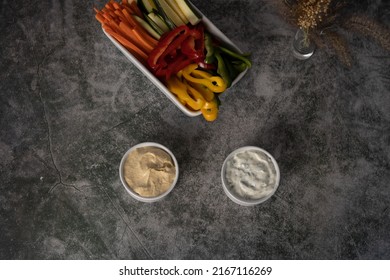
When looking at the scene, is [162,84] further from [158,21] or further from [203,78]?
[158,21]

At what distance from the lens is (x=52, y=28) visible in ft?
8.61

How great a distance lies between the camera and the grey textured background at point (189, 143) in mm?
2432

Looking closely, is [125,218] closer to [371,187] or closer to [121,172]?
[121,172]

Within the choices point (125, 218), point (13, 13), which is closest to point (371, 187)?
point (125, 218)

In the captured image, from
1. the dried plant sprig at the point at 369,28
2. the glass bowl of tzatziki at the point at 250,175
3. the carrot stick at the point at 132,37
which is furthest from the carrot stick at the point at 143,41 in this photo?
the dried plant sprig at the point at 369,28

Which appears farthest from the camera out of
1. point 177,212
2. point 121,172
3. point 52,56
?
point 52,56

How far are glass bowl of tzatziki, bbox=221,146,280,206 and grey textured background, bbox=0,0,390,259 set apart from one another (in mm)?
148

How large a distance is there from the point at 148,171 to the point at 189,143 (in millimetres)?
318

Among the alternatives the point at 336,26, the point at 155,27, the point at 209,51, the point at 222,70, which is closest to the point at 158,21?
the point at 155,27

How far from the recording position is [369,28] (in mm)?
2498

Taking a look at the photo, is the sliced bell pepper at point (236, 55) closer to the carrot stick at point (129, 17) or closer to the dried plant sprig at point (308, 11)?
the dried plant sprig at point (308, 11)

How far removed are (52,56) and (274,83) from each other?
1.23 meters

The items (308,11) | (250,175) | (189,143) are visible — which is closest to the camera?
(308,11)

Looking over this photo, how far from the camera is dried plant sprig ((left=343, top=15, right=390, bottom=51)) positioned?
243cm
